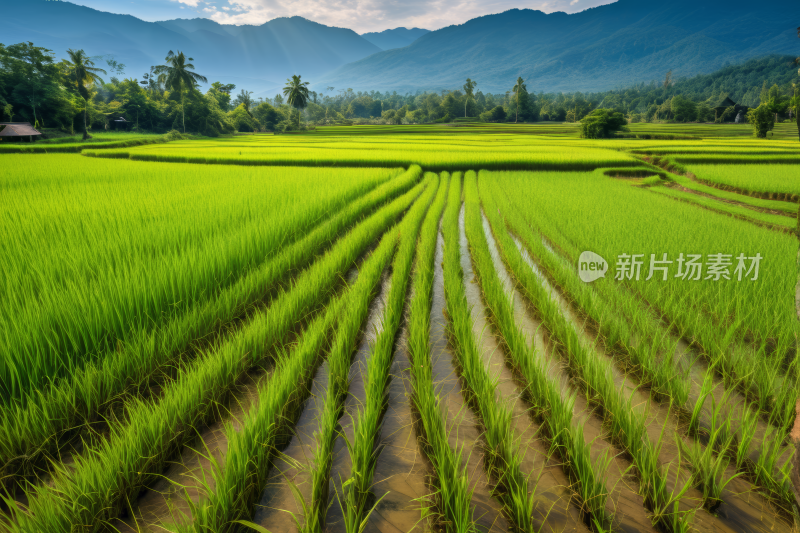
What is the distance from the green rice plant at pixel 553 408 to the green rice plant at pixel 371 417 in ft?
3.03

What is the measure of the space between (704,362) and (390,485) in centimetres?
260

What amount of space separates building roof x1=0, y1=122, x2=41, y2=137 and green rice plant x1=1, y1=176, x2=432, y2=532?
35.0 m

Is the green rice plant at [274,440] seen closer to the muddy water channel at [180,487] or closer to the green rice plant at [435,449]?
the muddy water channel at [180,487]

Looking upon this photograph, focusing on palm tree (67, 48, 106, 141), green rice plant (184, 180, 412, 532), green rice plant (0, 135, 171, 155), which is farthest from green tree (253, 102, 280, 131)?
green rice plant (184, 180, 412, 532)

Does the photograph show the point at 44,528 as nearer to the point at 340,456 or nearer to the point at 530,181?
the point at 340,456

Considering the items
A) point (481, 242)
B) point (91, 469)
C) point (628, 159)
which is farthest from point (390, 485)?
point (628, 159)

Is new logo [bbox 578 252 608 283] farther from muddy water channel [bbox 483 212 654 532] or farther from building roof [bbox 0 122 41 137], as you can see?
building roof [bbox 0 122 41 137]

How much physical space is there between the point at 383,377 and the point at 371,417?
0.49m

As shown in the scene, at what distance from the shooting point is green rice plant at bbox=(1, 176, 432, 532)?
139cm

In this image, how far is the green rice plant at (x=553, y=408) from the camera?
159 cm

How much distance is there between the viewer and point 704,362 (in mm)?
2727

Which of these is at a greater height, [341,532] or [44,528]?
[44,528]

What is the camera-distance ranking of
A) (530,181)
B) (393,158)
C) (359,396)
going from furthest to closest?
(393,158) → (530,181) → (359,396)

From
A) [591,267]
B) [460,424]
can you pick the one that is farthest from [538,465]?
[591,267]
